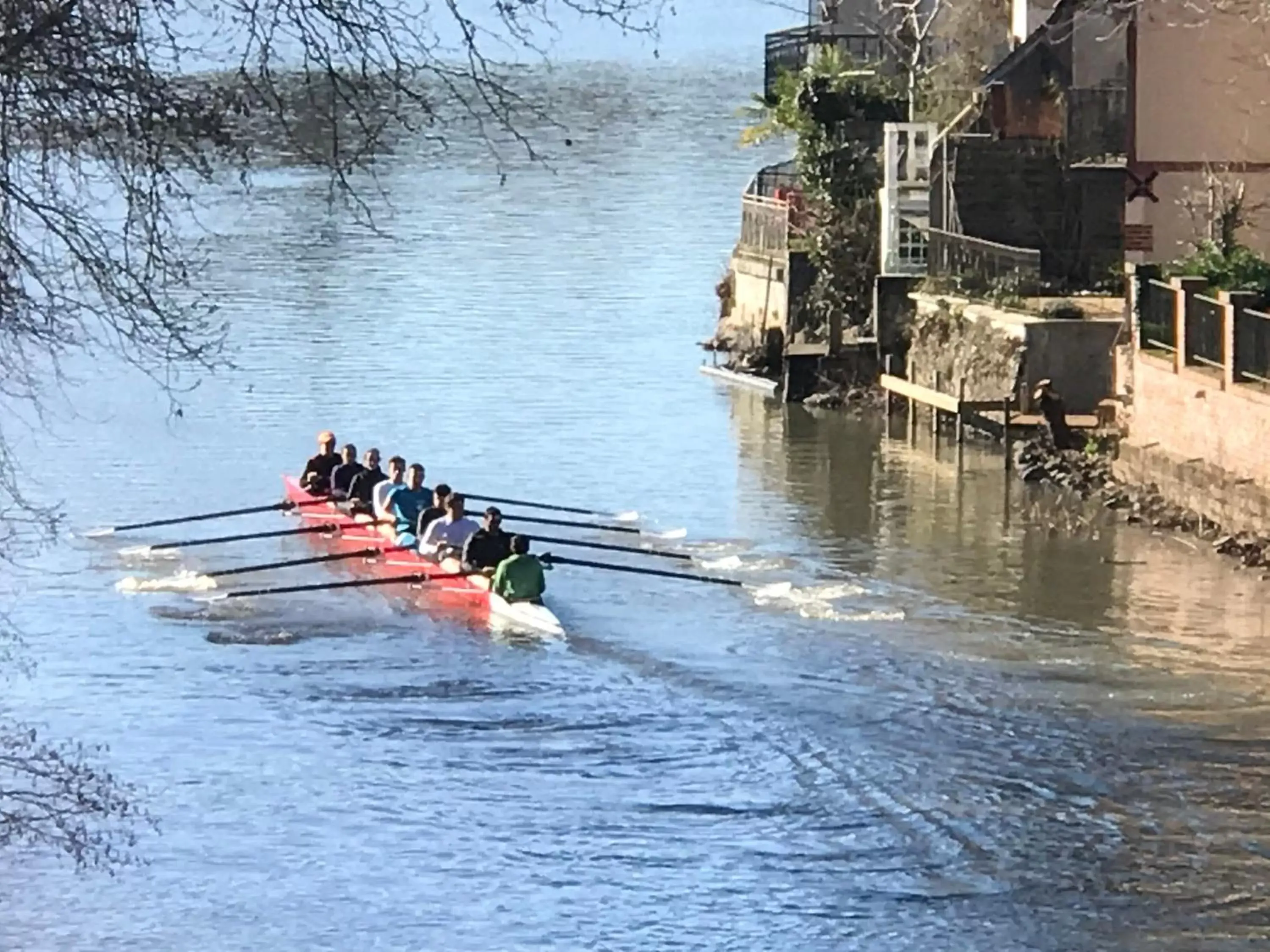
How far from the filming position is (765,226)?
1692 inches

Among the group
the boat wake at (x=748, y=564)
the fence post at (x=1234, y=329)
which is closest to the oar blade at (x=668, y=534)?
the boat wake at (x=748, y=564)

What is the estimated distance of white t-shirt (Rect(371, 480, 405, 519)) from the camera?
92.0 feet

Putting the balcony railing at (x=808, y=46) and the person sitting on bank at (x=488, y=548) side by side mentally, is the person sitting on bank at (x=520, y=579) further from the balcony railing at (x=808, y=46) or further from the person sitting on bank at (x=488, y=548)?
the balcony railing at (x=808, y=46)

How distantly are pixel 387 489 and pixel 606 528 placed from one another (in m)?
2.74

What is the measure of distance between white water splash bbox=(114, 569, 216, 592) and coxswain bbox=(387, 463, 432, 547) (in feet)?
7.53

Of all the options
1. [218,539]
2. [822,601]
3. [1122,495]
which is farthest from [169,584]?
[1122,495]

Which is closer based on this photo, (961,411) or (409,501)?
(409,501)

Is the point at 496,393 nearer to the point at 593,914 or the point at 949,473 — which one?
the point at 949,473

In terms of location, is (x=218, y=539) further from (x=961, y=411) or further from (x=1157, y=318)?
(x=1157, y=318)

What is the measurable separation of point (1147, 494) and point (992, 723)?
30.2ft

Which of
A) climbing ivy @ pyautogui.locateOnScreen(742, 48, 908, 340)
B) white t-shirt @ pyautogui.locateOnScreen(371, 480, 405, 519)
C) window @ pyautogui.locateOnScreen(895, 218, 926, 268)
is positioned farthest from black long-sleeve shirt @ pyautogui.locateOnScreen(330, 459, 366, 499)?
window @ pyautogui.locateOnScreen(895, 218, 926, 268)

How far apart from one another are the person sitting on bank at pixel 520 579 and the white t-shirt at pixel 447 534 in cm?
155

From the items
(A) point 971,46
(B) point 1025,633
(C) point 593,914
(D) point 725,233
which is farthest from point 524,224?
(C) point 593,914

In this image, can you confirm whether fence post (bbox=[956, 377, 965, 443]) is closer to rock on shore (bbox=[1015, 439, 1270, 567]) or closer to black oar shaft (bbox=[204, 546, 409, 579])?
rock on shore (bbox=[1015, 439, 1270, 567])
